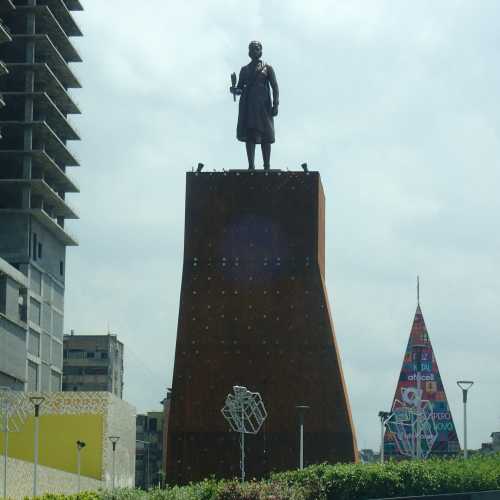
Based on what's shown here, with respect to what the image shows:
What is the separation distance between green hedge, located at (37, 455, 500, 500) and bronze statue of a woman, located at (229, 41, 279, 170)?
10354 millimetres

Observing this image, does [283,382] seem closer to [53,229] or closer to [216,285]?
[216,285]

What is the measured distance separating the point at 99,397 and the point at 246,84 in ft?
115

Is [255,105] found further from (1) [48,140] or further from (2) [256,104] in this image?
(1) [48,140]

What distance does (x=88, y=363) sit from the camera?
13912 cm

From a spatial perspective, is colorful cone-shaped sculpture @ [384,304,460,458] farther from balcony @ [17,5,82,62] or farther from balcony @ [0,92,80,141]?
balcony @ [17,5,82,62]

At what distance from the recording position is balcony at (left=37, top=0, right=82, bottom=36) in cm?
9512

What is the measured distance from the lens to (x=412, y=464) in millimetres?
28625

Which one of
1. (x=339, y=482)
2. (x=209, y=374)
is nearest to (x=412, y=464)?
(x=339, y=482)

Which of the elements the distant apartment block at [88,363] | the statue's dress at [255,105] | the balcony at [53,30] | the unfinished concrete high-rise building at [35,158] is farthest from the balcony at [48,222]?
the statue's dress at [255,105]

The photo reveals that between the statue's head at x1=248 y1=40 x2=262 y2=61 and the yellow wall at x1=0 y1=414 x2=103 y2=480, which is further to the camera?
the yellow wall at x1=0 y1=414 x2=103 y2=480

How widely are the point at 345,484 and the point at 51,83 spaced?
71479 millimetres

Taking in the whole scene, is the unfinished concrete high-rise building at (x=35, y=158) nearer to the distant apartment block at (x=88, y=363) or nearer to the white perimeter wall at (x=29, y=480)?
the white perimeter wall at (x=29, y=480)

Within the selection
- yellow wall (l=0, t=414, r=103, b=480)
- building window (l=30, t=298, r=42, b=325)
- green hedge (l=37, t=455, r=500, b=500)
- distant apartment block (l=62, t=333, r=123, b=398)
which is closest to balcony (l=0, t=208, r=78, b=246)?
building window (l=30, t=298, r=42, b=325)

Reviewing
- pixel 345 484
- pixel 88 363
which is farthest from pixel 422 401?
pixel 88 363
